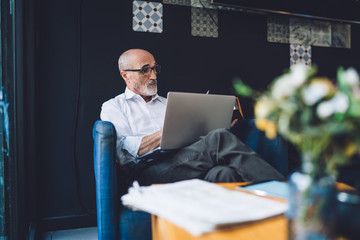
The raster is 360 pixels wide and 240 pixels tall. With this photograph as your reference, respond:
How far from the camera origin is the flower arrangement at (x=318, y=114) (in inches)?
18.4

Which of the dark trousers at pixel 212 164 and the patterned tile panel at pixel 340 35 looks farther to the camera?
the patterned tile panel at pixel 340 35

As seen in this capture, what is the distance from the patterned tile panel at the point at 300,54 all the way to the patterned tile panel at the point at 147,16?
1.33 meters

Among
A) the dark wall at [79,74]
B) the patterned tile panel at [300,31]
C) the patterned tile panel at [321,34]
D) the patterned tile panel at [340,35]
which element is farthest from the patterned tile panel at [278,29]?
the dark wall at [79,74]

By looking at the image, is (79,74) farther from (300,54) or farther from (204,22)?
(300,54)

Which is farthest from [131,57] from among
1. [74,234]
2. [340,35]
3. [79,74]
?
[340,35]

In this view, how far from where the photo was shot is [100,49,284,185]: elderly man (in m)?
1.25

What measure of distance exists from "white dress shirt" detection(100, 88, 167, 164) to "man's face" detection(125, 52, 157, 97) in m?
0.07

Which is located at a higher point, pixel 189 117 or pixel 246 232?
pixel 189 117

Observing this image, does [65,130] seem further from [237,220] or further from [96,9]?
[237,220]

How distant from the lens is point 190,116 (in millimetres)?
1492

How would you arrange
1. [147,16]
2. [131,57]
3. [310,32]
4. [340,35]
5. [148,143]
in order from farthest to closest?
[340,35], [310,32], [147,16], [131,57], [148,143]

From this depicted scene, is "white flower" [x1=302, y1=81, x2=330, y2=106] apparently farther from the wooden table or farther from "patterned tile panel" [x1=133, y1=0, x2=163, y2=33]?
"patterned tile panel" [x1=133, y1=0, x2=163, y2=33]

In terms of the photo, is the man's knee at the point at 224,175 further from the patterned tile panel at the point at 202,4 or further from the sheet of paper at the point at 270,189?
the patterned tile panel at the point at 202,4

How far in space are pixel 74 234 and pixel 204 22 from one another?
2.00 meters
